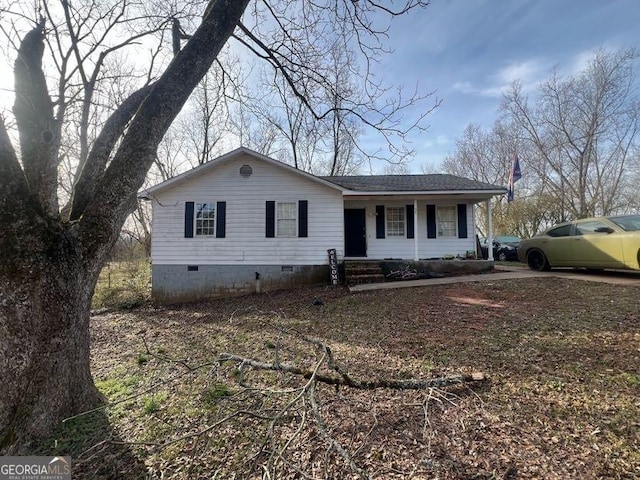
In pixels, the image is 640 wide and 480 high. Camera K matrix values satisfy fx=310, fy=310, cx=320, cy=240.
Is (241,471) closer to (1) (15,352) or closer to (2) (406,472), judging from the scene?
(2) (406,472)

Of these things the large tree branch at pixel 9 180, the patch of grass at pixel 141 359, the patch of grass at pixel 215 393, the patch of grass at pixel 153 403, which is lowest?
the patch of grass at pixel 141 359

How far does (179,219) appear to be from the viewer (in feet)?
35.7

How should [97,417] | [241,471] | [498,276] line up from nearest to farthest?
[241,471]
[97,417]
[498,276]

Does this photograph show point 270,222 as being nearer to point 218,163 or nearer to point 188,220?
point 218,163

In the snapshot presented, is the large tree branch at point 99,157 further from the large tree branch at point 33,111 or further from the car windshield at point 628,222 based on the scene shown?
the car windshield at point 628,222

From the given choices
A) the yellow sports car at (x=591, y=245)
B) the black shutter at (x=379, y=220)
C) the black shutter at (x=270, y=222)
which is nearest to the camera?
the yellow sports car at (x=591, y=245)

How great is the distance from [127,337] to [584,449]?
7.77m

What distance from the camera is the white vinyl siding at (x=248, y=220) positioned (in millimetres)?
10836

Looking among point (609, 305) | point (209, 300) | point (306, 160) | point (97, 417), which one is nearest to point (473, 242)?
point (609, 305)

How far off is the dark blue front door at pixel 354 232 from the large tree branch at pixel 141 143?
29.6ft

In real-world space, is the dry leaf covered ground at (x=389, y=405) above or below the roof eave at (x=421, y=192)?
below

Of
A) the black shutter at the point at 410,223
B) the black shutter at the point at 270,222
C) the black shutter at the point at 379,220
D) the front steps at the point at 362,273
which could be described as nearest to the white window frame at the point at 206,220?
the black shutter at the point at 270,222

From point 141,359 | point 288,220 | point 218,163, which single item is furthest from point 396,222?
point 141,359

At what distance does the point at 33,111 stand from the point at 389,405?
4.75 meters
